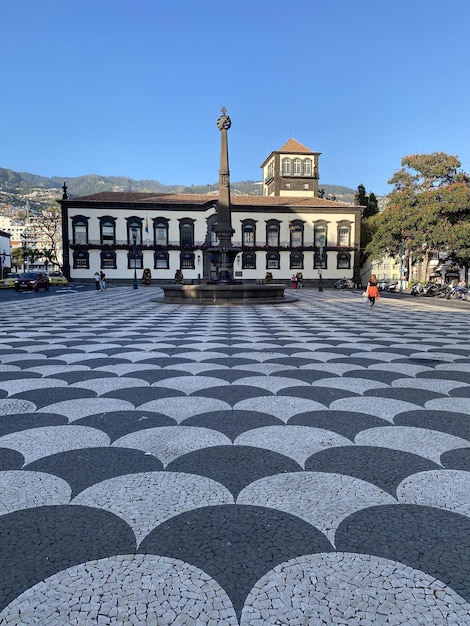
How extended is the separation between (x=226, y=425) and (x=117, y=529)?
5.07 feet

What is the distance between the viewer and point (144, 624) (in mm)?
1499

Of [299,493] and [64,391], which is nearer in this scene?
[299,493]

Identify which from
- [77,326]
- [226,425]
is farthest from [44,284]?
[226,425]

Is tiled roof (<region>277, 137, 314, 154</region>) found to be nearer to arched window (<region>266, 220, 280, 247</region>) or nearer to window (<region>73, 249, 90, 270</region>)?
arched window (<region>266, 220, 280, 247</region>)

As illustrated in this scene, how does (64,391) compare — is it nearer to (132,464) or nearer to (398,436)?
(132,464)

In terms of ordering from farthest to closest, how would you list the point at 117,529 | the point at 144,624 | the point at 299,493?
the point at 299,493 → the point at 117,529 → the point at 144,624

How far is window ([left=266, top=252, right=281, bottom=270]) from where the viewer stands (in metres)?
51.8

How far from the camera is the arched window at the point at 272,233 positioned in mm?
51344

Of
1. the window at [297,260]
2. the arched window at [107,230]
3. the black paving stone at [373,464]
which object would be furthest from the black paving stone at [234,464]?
the window at [297,260]

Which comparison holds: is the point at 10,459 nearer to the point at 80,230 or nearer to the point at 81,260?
the point at 81,260

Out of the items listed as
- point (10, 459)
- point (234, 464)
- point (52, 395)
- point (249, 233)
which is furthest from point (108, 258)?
point (234, 464)

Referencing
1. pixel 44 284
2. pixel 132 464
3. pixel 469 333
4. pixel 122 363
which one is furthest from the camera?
pixel 44 284

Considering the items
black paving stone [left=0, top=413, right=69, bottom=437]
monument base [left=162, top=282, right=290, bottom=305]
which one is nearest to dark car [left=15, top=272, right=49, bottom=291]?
monument base [left=162, top=282, right=290, bottom=305]

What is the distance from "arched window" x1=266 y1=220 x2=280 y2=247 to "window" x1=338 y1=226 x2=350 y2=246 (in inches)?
286
